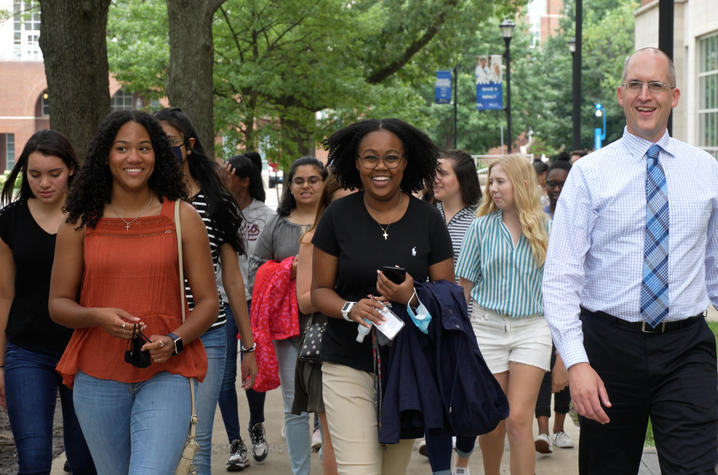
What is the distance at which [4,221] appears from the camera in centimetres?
510

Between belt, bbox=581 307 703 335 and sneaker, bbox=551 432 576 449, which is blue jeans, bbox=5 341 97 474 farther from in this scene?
sneaker, bbox=551 432 576 449

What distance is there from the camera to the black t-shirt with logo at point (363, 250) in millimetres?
4434

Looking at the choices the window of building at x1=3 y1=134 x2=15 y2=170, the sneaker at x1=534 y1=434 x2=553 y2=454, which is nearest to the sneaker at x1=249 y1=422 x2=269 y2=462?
the sneaker at x1=534 y1=434 x2=553 y2=454

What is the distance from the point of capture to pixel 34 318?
498 cm

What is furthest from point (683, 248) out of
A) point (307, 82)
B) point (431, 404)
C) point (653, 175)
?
point (307, 82)

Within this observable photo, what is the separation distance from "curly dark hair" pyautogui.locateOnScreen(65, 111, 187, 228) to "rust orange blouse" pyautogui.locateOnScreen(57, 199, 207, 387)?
3.6 inches

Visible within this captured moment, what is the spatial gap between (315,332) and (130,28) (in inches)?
760

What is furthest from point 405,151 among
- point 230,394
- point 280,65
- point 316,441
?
point 280,65

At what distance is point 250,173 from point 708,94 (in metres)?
24.4

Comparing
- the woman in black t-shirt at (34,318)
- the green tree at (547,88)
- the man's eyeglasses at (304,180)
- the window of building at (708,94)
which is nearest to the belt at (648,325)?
the woman in black t-shirt at (34,318)

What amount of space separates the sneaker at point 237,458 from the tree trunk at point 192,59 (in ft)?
22.6

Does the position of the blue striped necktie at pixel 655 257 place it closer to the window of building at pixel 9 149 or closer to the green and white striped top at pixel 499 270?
the green and white striped top at pixel 499 270

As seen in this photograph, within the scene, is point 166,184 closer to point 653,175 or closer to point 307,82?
point 653,175

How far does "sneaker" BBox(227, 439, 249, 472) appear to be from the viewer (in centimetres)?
705
